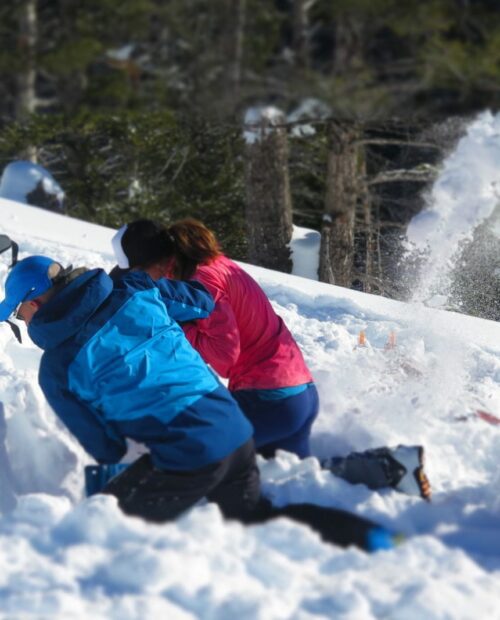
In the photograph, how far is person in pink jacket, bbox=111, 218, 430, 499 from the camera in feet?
11.1

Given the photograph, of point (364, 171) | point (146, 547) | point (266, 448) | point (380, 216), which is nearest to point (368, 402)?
point (266, 448)

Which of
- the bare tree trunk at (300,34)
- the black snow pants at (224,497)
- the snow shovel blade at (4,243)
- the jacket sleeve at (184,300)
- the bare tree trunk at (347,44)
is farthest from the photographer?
the bare tree trunk at (347,44)

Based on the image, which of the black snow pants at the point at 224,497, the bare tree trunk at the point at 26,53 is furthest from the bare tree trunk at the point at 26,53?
the black snow pants at the point at 224,497

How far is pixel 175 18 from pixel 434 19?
5189mm

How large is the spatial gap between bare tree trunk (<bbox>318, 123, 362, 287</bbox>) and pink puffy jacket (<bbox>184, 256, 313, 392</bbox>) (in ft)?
8.15

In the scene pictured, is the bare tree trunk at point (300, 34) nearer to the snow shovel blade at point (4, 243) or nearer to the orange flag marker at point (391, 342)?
the orange flag marker at point (391, 342)

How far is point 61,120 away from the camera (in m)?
8.55

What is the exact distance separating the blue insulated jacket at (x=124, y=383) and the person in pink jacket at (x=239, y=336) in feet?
1.37

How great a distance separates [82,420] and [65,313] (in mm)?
358

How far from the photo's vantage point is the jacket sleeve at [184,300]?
322 cm

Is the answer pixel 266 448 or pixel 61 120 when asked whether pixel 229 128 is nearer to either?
pixel 61 120

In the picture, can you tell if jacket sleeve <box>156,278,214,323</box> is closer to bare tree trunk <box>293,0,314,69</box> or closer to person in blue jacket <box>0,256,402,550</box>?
person in blue jacket <box>0,256,402,550</box>

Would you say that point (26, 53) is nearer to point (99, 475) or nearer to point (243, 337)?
point (243, 337)

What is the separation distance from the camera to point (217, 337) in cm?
338
